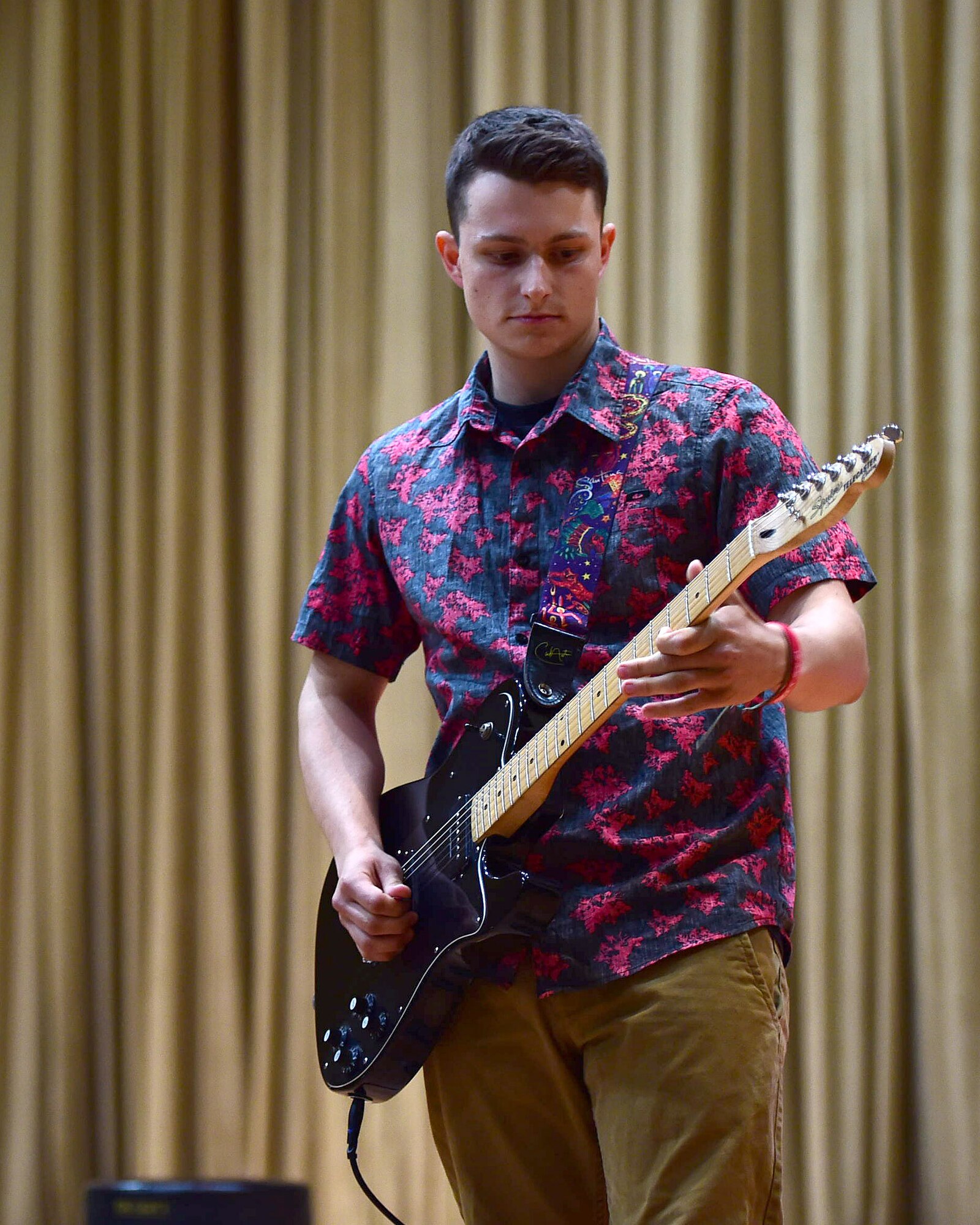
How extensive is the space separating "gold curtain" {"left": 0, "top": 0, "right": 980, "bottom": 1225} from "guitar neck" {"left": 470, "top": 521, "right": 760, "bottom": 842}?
0.99 m

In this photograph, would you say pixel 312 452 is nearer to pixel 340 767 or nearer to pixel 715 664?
pixel 340 767

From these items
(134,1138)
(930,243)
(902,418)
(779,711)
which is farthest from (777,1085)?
(134,1138)

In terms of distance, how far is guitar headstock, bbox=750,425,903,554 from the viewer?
3.23 feet

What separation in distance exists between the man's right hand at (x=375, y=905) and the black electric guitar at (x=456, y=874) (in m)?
0.02

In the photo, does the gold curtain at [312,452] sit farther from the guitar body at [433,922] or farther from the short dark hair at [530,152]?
the guitar body at [433,922]

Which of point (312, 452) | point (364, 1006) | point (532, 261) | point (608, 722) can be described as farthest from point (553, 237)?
point (312, 452)

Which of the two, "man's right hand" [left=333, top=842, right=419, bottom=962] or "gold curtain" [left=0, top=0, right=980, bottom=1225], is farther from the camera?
"gold curtain" [left=0, top=0, right=980, bottom=1225]

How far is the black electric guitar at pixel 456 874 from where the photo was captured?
1.29m

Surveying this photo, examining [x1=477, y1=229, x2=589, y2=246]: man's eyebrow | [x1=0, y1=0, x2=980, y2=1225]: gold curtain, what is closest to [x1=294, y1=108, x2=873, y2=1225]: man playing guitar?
[x1=477, y1=229, x2=589, y2=246]: man's eyebrow

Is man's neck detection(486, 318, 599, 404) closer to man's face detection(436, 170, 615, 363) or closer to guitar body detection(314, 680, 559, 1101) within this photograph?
man's face detection(436, 170, 615, 363)

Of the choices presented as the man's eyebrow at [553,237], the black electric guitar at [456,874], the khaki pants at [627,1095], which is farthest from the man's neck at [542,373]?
the khaki pants at [627,1095]

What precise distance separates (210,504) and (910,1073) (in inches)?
66.5

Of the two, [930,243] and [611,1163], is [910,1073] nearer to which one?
[611,1163]

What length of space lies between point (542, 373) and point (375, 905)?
2.15 ft
